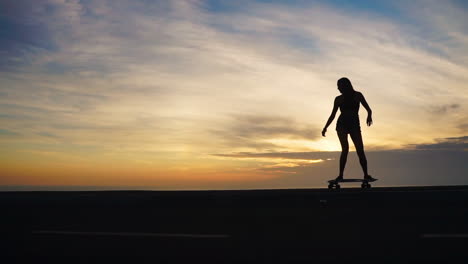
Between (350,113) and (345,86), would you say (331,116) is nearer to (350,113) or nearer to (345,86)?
(350,113)

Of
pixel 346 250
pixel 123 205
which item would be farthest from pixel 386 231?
pixel 123 205

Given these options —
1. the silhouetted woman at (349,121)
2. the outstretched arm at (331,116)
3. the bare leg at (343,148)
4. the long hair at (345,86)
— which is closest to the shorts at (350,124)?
the silhouetted woman at (349,121)

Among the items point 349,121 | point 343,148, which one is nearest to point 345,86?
point 349,121

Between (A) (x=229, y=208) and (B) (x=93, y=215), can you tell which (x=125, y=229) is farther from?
(A) (x=229, y=208)

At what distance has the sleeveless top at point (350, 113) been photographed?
53.2ft

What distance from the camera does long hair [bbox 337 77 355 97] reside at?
16.0 metres

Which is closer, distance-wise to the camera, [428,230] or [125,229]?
[428,230]

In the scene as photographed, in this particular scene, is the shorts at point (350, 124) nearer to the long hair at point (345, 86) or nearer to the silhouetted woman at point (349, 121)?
the silhouetted woman at point (349, 121)

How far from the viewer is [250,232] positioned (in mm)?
6898

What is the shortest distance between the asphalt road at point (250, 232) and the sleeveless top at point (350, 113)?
5.15m

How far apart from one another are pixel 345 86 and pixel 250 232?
32.6ft

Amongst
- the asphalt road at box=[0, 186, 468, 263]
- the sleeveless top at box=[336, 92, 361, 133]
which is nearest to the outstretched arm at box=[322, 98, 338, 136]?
the sleeveless top at box=[336, 92, 361, 133]

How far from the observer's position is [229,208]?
33.8 feet

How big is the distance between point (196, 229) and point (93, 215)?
10.1 ft
